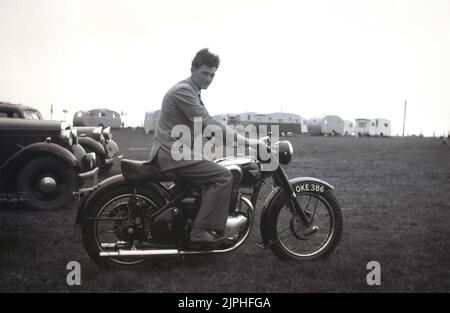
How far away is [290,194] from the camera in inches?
190

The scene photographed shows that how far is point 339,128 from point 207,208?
192 feet

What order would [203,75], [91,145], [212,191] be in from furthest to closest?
[91,145] → [203,75] → [212,191]

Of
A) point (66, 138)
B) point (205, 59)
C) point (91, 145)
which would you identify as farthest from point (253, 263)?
point (91, 145)

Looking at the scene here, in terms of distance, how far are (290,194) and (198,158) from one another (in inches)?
44.1

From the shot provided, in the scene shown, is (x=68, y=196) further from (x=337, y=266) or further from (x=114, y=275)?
(x=337, y=266)

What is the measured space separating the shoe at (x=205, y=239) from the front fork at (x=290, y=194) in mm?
843

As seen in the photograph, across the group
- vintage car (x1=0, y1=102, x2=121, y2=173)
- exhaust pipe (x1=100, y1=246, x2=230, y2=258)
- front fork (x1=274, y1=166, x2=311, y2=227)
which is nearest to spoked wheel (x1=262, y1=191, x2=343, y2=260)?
front fork (x1=274, y1=166, x2=311, y2=227)

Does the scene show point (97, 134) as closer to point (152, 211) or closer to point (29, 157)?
point (29, 157)

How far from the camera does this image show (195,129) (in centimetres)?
430

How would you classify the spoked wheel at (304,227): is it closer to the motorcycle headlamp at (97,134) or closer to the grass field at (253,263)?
the grass field at (253,263)

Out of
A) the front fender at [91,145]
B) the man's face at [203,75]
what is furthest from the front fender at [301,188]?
the front fender at [91,145]

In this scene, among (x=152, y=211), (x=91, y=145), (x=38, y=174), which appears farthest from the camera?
(x=91, y=145)
